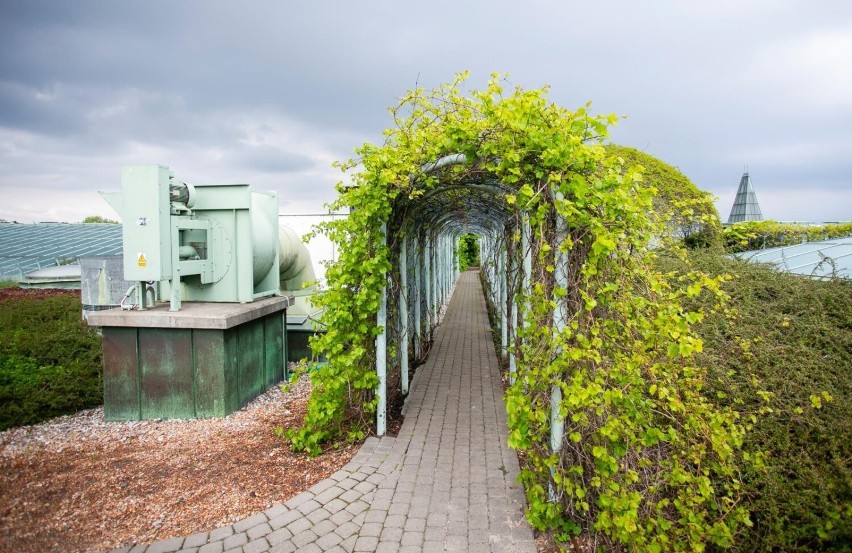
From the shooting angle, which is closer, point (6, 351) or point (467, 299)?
point (6, 351)

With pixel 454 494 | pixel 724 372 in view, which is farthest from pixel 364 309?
pixel 724 372

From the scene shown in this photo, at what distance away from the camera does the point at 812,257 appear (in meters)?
8.21

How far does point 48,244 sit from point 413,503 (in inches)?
1018

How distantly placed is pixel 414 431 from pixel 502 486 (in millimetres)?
1376

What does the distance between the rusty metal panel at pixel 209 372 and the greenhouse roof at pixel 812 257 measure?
7225mm

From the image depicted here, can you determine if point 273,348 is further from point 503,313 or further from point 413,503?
point 413,503

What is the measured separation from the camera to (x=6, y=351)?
6.95 metres

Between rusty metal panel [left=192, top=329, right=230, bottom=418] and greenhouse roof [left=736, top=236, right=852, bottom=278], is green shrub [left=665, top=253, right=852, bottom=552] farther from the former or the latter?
rusty metal panel [left=192, top=329, right=230, bottom=418]

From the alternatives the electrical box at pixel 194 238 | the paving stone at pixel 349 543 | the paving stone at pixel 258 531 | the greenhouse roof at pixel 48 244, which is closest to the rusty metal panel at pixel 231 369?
the electrical box at pixel 194 238

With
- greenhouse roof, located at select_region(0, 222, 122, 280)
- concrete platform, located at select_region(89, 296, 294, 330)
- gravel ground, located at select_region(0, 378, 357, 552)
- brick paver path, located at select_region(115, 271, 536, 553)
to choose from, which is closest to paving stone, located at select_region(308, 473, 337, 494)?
brick paver path, located at select_region(115, 271, 536, 553)

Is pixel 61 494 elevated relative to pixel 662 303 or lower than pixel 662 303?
lower

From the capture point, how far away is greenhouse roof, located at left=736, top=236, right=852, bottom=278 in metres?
7.09

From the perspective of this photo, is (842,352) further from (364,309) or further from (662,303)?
(364,309)

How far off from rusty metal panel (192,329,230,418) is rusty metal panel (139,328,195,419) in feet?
0.26
